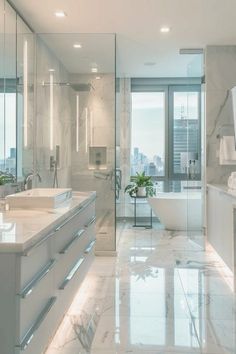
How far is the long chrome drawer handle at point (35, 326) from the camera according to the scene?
63.1 inches

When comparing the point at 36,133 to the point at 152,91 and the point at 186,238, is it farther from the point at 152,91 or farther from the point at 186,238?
the point at 152,91

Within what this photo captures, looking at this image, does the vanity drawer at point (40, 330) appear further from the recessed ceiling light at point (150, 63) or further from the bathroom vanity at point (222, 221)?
the recessed ceiling light at point (150, 63)

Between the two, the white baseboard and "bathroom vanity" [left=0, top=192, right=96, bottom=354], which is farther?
the white baseboard

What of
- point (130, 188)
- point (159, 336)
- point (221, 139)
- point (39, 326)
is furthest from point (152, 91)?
point (39, 326)

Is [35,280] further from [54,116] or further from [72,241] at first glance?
[54,116]

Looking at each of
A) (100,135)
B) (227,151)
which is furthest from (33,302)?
(227,151)

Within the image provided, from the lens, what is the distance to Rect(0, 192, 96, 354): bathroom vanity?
1548 millimetres

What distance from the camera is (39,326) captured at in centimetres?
184

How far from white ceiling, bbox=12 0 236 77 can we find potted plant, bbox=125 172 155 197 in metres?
2.01

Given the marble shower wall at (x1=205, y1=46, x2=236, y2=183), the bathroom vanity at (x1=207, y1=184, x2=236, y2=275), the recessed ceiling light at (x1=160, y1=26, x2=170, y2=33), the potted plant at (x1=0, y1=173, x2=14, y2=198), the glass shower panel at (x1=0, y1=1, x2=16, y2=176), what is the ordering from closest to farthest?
1. the potted plant at (x1=0, y1=173, x2=14, y2=198)
2. the glass shower panel at (x1=0, y1=1, x2=16, y2=176)
3. the bathroom vanity at (x1=207, y1=184, x2=236, y2=275)
4. the recessed ceiling light at (x1=160, y1=26, x2=170, y2=33)
5. the marble shower wall at (x1=205, y1=46, x2=236, y2=183)

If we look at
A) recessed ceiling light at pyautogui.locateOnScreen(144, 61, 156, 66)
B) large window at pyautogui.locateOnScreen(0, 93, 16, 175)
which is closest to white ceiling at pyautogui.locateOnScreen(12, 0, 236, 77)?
recessed ceiling light at pyautogui.locateOnScreen(144, 61, 156, 66)

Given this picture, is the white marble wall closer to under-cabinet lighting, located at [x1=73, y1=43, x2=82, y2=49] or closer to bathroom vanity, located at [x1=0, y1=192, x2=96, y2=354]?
under-cabinet lighting, located at [x1=73, y1=43, x2=82, y2=49]

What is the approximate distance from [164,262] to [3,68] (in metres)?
2.71

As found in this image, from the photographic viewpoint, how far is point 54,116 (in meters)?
4.88
